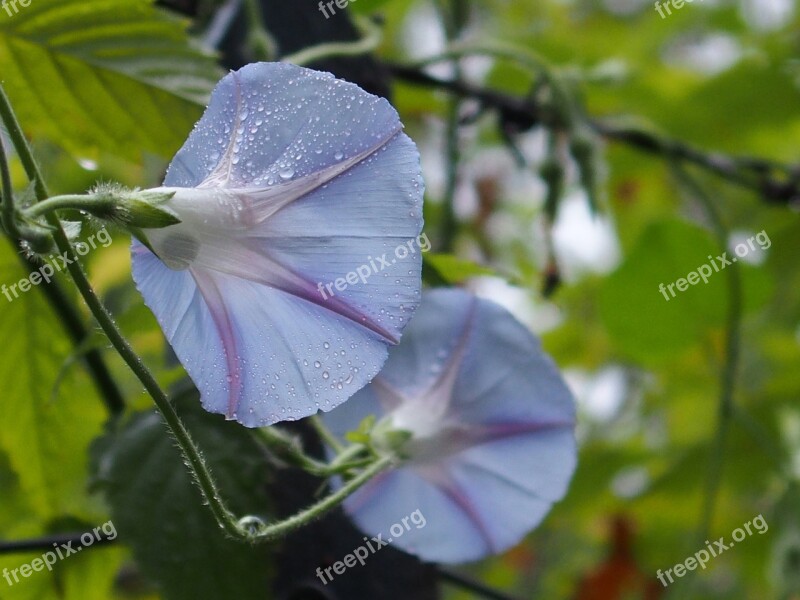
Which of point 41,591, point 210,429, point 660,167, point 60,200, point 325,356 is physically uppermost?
point 60,200

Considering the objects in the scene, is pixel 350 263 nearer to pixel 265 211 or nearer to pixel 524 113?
pixel 265 211

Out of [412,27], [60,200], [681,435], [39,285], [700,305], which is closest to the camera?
[60,200]

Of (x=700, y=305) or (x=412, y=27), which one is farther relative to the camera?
(x=412, y=27)

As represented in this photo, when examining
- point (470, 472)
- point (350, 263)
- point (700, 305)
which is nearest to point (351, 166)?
point (350, 263)

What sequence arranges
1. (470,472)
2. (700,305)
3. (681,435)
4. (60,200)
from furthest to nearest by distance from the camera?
(681,435)
(700,305)
(470,472)
(60,200)
